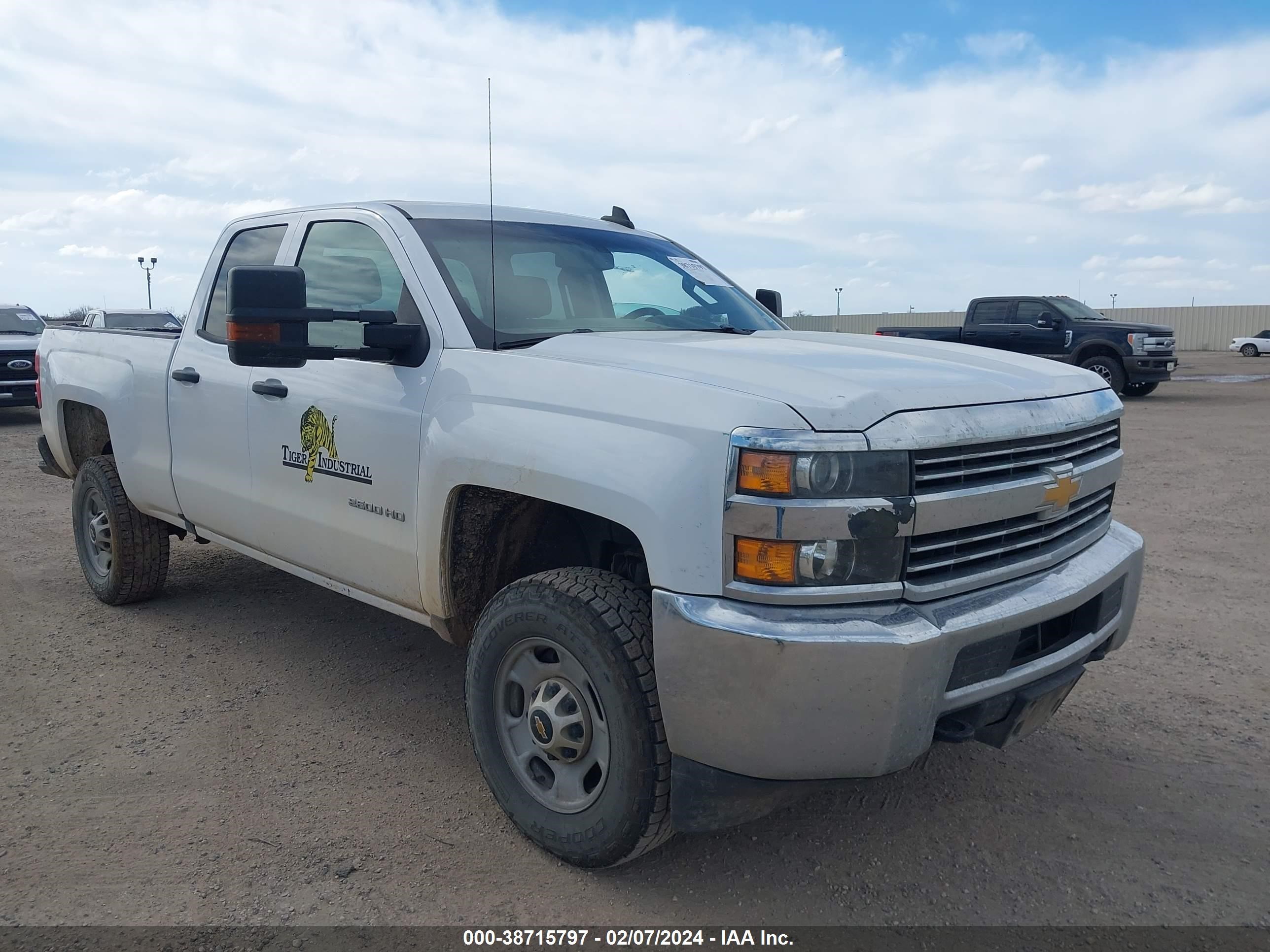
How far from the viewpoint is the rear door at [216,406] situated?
4129mm

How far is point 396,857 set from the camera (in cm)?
295

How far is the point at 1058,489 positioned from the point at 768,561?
97 cm

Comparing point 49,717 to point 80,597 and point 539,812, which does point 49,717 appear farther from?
point 539,812

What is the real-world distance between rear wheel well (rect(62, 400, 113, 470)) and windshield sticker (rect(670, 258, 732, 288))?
339 centimetres

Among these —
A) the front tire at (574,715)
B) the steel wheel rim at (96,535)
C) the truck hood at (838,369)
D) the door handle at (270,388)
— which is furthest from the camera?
the steel wheel rim at (96,535)

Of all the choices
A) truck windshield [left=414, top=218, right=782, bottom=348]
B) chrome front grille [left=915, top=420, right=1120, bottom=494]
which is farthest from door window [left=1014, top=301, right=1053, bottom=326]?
chrome front grille [left=915, top=420, right=1120, bottom=494]

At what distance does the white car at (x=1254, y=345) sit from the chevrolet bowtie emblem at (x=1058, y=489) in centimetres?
3970

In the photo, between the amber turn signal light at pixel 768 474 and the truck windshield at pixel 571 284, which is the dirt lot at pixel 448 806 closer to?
the amber turn signal light at pixel 768 474

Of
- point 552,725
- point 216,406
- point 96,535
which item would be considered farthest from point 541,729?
point 96,535

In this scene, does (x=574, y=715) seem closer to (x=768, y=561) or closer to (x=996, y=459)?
(x=768, y=561)

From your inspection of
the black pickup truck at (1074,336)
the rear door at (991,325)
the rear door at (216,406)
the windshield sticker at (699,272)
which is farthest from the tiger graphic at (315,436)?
the rear door at (991,325)

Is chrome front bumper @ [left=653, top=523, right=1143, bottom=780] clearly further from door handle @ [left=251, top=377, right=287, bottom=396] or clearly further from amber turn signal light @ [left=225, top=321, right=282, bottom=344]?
door handle @ [left=251, top=377, right=287, bottom=396]

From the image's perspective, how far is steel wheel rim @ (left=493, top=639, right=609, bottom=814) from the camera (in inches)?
109

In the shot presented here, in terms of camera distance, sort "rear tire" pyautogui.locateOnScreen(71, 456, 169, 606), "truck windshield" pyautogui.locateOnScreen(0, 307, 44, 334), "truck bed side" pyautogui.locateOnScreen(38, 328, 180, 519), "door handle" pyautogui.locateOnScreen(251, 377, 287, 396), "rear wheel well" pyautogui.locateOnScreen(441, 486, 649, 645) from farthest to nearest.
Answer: "truck windshield" pyautogui.locateOnScreen(0, 307, 44, 334) → "rear tire" pyautogui.locateOnScreen(71, 456, 169, 606) → "truck bed side" pyautogui.locateOnScreen(38, 328, 180, 519) → "door handle" pyautogui.locateOnScreen(251, 377, 287, 396) → "rear wheel well" pyautogui.locateOnScreen(441, 486, 649, 645)
